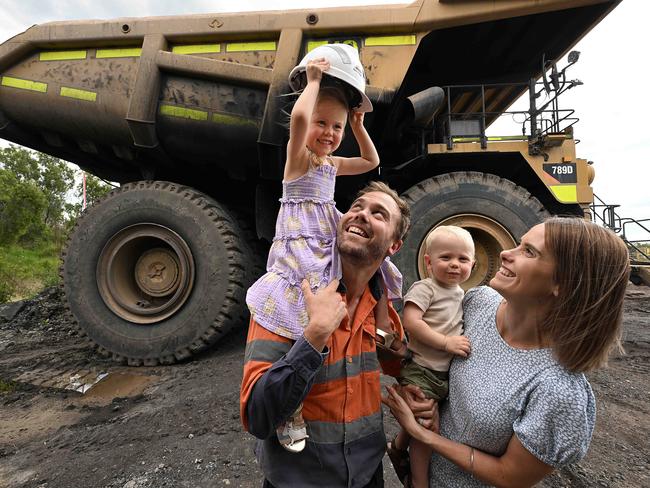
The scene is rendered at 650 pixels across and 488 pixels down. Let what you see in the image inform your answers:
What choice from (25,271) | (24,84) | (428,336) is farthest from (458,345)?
(25,271)

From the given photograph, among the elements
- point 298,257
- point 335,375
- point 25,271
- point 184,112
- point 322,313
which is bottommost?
point 25,271

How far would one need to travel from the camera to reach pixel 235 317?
11.2 feet

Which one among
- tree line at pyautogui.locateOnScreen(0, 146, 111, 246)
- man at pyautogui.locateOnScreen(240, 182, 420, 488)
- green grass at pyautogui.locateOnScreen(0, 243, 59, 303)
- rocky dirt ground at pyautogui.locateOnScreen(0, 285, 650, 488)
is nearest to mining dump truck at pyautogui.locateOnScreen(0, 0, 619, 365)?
rocky dirt ground at pyautogui.locateOnScreen(0, 285, 650, 488)

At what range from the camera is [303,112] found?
1.10 meters

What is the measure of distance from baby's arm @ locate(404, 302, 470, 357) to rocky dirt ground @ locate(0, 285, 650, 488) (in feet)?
3.38

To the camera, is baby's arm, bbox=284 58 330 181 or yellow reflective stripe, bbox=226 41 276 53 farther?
yellow reflective stripe, bbox=226 41 276 53

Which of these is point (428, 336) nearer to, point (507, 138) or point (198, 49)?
point (507, 138)

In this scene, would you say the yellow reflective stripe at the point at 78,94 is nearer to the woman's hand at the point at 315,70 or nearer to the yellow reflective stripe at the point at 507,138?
the woman's hand at the point at 315,70

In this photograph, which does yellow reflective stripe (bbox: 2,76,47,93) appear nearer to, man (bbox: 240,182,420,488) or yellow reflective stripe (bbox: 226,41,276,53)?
yellow reflective stripe (bbox: 226,41,276,53)

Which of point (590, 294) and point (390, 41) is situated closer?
point (590, 294)

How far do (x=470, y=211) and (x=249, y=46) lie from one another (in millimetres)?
2592

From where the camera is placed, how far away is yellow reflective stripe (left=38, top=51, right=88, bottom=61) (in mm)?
3498

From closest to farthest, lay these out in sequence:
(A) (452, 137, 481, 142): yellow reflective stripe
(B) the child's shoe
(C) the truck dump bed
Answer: (B) the child's shoe
(C) the truck dump bed
(A) (452, 137, 481, 142): yellow reflective stripe

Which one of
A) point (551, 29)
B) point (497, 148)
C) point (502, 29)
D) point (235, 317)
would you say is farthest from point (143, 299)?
point (551, 29)
